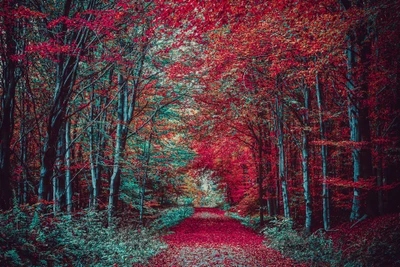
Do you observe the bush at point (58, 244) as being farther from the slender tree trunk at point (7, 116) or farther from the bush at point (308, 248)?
the bush at point (308, 248)

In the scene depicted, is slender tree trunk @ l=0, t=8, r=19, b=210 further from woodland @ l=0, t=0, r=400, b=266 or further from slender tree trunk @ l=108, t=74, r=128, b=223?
slender tree trunk @ l=108, t=74, r=128, b=223

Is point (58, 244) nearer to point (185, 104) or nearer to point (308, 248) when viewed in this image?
point (308, 248)

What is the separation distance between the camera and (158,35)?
12133mm

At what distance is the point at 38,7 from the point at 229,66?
313 inches

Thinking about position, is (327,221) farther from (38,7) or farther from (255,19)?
(38,7)

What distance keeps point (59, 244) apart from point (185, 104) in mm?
11415

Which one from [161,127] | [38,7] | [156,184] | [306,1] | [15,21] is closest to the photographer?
[15,21]

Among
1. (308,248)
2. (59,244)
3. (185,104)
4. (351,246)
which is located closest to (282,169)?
(308,248)

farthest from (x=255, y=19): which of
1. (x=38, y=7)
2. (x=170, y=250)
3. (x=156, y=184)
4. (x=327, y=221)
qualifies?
(x=156, y=184)

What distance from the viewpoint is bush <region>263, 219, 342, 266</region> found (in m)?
7.71

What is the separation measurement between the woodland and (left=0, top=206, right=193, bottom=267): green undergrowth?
0.04m

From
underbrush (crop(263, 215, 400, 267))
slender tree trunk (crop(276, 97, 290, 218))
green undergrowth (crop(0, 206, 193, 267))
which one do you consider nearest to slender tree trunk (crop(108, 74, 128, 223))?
green undergrowth (crop(0, 206, 193, 267))

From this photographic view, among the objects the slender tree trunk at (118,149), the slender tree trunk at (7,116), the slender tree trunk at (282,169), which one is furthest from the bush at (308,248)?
the slender tree trunk at (7,116)

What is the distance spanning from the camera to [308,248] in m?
9.18
